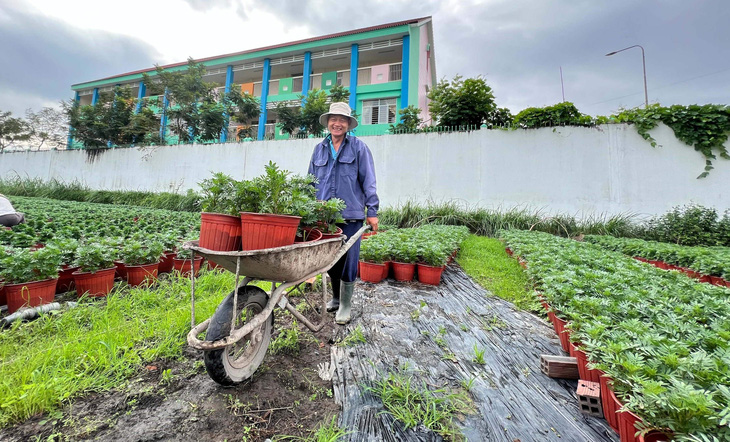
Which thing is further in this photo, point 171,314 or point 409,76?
point 409,76

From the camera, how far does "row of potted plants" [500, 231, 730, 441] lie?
3.17 ft

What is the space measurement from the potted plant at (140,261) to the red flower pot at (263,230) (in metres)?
2.45

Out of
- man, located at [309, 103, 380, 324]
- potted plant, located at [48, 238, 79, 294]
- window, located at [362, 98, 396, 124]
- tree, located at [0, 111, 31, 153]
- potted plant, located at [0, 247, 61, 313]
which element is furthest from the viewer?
tree, located at [0, 111, 31, 153]

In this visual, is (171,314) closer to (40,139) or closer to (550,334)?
(550,334)

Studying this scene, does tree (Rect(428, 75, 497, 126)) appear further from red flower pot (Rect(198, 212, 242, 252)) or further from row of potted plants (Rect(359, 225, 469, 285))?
red flower pot (Rect(198, 212, 242, 252))

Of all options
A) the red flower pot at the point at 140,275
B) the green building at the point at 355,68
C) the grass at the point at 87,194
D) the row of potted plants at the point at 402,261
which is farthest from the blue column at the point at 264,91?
the row of potted plants at the point at 402,261

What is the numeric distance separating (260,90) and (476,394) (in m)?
22.3

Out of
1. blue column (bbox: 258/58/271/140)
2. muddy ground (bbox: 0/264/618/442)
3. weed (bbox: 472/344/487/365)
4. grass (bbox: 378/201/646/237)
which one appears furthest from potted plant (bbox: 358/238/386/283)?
blue column (bbox: 258/58/271/140)

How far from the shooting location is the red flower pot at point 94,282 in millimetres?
2734

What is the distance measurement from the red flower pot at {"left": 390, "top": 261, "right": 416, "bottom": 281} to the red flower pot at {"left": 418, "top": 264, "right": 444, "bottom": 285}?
0.12m

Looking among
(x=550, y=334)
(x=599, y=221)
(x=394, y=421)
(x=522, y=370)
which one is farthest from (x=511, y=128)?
(x=394, y=421)

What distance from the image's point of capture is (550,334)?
2396 mm

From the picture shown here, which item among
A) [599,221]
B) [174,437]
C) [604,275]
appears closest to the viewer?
[174,437]

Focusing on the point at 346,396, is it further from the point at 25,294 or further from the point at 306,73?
the point at 306,73
